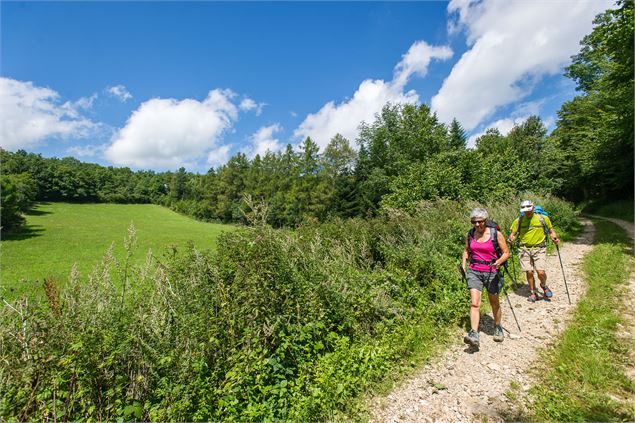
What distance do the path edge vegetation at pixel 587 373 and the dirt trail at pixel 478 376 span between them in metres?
0.17

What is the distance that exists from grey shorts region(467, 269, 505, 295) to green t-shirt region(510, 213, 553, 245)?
8.35 ft

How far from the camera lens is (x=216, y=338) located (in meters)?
3.91

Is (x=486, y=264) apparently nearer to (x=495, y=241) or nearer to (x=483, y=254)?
(x=483, y=254)

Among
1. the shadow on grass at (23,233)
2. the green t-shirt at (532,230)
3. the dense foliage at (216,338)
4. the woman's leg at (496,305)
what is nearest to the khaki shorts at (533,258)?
the green t-shirt at (532,230)

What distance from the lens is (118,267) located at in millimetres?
4246

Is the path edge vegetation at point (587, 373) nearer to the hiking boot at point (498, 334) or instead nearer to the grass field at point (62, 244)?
the hiking boot at point (498, 334)

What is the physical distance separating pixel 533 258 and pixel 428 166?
14359mm

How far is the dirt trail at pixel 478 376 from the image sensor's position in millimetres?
3383

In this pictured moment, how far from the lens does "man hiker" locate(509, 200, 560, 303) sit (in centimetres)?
640

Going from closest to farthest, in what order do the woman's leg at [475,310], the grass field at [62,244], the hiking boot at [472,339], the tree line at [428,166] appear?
the hiking boot at [472,339], the woman's leg at [475,310], the tree line at [428,166], the grass field at [62,244]

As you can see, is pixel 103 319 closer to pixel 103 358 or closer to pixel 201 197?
pixel 103 358

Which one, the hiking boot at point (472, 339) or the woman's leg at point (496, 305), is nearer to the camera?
the hiking boot at point (472, 339)

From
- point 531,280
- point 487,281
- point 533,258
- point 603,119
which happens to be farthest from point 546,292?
point 603,119

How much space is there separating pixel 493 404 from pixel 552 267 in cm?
731
